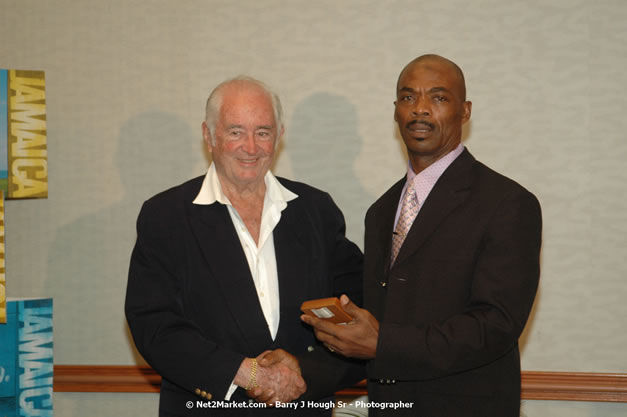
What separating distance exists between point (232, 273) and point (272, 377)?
1.32ft

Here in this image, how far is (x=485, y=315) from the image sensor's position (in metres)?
2.08

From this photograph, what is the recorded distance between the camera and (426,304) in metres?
2.18

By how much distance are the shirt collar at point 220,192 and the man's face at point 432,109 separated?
1.86 feet

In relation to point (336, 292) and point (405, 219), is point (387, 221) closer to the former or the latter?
point (405, 219)

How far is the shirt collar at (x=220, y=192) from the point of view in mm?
2490

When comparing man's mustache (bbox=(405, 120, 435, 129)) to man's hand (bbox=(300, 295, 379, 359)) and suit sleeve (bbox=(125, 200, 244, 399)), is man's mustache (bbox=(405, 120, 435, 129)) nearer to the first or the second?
man's hand (bbox=(300, 295, 379, 359))

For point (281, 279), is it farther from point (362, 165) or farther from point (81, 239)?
point (81, 239)

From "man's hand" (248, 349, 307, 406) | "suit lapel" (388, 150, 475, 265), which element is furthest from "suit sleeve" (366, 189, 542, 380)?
"man's hand" (248, 349, 307, 406)

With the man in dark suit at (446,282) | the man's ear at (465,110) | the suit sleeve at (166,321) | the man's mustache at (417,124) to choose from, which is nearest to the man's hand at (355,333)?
the man in dark suit at (446,282)

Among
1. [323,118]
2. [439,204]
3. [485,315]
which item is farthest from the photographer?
[323,118]

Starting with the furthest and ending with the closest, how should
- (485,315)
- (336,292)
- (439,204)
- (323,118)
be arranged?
1. (323,118)
2. (336,292)
3. (439,204)
4. (485,315)

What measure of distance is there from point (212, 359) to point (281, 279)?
40 cm

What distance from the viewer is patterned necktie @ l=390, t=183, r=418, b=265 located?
2.32 metres

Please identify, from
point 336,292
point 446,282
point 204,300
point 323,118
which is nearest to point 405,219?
point 446,282
